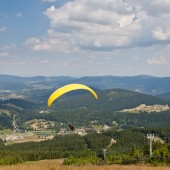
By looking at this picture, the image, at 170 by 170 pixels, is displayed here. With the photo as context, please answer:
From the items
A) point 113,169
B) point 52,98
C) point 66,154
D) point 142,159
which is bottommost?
point 66,154

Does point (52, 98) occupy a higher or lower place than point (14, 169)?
higher

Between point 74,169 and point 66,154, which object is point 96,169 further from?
point 66,154

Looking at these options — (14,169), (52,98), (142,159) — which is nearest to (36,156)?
(142,159)

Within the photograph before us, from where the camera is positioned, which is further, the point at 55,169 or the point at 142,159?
the point at 142,159

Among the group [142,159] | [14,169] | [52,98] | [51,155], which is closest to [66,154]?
[51,155]

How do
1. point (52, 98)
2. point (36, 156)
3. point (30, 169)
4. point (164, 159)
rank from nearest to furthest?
point (30, 169)
point (52, 98)
point (164, 159)
point (36, 156)

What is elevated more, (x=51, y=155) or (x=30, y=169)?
(x=30, y=169)

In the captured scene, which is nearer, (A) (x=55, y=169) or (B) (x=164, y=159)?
(A) (x=55, y=169)

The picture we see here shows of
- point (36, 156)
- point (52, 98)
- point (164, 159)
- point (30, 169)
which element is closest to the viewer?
point (30, 169)

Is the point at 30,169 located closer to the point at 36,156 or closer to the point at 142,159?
the point at 142,159
